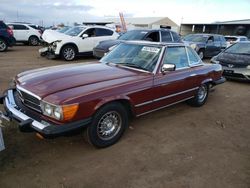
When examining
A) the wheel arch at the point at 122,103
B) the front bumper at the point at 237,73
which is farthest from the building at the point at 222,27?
the wheel arch at the point at 122,103

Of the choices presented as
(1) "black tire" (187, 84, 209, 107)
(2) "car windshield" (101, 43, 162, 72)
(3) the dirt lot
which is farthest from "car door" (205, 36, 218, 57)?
(2) "car windshield" (101, 43, 162, 72)

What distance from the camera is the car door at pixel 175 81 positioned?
14.5ft

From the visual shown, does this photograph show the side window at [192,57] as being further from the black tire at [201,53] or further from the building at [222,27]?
the building at [222,27]

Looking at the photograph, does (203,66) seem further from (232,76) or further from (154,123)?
(232,76)

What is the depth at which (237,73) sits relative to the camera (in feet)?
28.0

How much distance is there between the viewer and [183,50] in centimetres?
523

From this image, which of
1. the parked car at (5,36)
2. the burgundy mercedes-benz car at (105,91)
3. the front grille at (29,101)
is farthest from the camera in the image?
the parked car at (5,36)

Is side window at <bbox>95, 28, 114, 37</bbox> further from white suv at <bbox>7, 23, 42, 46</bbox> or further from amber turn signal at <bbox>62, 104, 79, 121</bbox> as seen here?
amber turn signal at <bbox>62, 104, 79, 121</bbox>

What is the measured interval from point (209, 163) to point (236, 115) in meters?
2.50

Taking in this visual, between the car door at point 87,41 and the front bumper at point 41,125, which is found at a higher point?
the car door at point 87,41

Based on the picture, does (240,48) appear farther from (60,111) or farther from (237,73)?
(60,111)

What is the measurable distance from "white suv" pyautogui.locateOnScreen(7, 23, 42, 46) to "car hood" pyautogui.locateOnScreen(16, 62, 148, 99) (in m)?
16.1

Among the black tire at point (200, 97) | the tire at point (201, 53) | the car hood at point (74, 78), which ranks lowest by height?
the black tire at point (200, 97)

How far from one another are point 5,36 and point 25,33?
5.06 m
